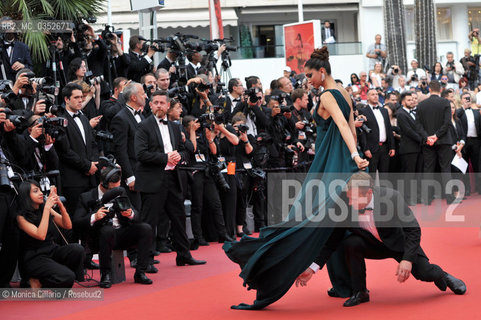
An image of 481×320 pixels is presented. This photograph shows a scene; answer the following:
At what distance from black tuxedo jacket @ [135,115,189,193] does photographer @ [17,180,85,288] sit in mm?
1161

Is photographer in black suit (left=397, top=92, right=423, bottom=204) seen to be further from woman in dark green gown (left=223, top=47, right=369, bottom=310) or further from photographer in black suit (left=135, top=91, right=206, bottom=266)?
woman in dark green gown (left=223, top=47, right=369, bottom=310)

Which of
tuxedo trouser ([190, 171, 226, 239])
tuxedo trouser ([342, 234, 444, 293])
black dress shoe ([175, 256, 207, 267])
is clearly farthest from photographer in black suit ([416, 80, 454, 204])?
tuxedo trouser ([342, 234, 444, 293])

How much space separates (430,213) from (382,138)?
1.73 metres

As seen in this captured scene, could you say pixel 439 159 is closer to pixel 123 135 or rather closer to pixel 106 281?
pixel 123 135

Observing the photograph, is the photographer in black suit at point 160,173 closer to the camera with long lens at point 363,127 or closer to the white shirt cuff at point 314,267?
the white shirt cuff at point 314,267

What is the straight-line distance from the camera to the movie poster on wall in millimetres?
17859

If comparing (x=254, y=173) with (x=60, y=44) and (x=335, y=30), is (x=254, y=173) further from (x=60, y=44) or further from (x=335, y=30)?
(x=335, y=30)

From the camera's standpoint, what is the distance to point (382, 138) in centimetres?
1379

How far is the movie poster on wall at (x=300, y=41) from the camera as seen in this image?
1786 centimetres

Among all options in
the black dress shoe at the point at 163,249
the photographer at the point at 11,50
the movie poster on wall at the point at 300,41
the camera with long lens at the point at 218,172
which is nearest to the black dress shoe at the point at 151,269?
the black dress shoe at the point at 163,249

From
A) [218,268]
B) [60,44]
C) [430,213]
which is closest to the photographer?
[218,268]

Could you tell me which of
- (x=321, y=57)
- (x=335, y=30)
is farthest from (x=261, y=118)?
(x=335, y=30)

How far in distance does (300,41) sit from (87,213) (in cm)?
1133

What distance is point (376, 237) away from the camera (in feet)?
20.9
